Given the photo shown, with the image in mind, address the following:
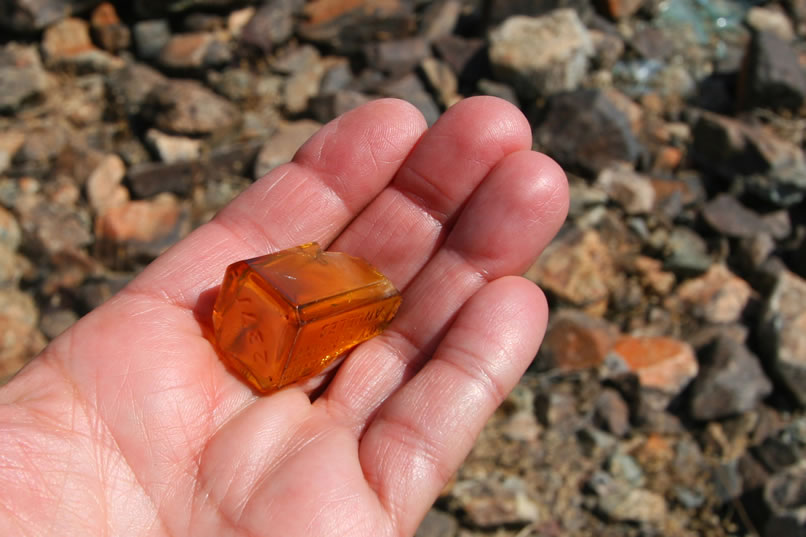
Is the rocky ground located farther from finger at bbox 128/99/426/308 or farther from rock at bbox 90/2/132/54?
finger at bbox 128/99/426/308

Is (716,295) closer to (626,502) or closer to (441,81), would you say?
(626,502)

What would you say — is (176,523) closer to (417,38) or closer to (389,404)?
(389,404)

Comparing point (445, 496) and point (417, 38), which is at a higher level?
point (417, 38)

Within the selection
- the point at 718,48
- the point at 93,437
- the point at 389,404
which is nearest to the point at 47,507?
the point at 93,437

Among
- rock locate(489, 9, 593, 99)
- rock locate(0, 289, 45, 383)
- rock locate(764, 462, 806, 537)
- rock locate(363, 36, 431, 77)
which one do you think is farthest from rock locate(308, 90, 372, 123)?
rock locate(764, 462, 806, 537)

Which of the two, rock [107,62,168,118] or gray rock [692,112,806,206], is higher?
rock [107,62,168,118]

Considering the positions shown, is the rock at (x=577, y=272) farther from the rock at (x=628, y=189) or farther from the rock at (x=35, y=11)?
the rock at (x=35, y=11)

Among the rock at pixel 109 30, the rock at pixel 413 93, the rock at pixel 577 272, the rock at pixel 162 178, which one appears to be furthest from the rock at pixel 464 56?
the rock at pixel 109 30

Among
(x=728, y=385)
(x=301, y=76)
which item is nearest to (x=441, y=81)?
(x=301, y=76)
